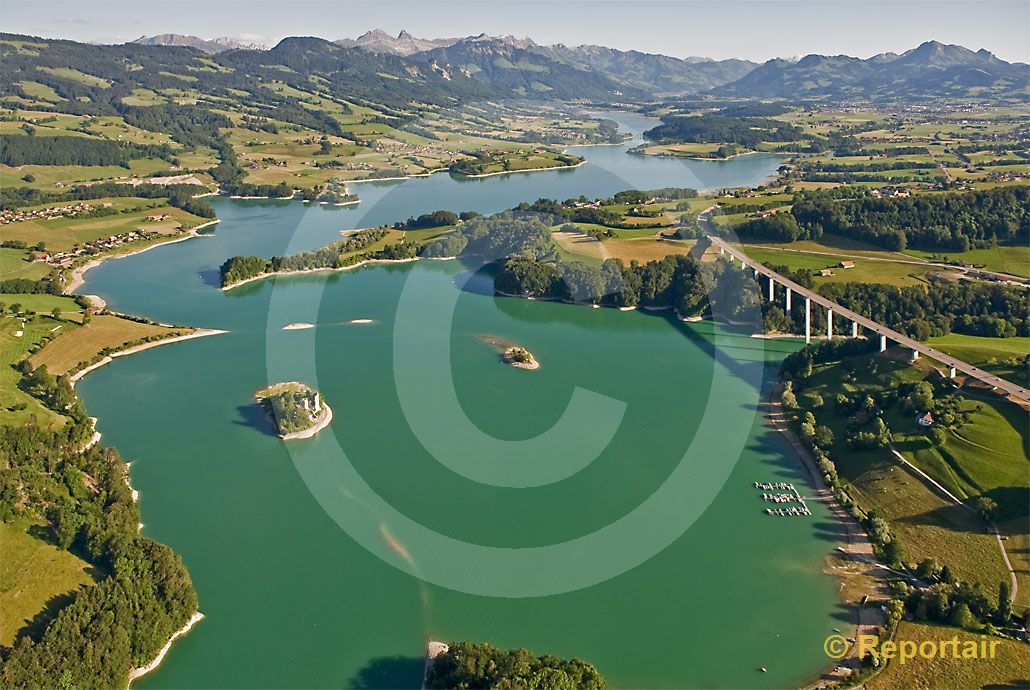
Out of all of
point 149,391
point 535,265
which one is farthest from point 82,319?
point 535,265

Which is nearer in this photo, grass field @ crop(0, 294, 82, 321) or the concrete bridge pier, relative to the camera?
the concrete bridge pier

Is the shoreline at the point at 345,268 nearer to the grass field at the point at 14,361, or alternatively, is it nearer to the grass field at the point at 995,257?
the grass field at the point at 14,361

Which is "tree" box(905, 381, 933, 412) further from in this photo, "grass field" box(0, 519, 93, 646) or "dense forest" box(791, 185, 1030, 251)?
"grass field" box(0, 519, 93, 646)

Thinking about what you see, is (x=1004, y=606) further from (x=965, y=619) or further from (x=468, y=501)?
(x=468, y=501)

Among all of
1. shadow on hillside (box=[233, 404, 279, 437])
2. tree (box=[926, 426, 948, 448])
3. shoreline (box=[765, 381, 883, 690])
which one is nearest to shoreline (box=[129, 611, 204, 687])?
shadow on hillside (box=[233, 404, 279, 437])

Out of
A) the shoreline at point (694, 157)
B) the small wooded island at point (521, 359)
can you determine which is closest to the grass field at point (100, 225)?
the small wooded island at point (521, 359)

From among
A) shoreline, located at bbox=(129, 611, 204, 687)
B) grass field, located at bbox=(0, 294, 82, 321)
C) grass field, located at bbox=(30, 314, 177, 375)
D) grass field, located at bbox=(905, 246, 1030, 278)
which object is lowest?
shoreline, located at bbox=(129, 611, 204, 687)
